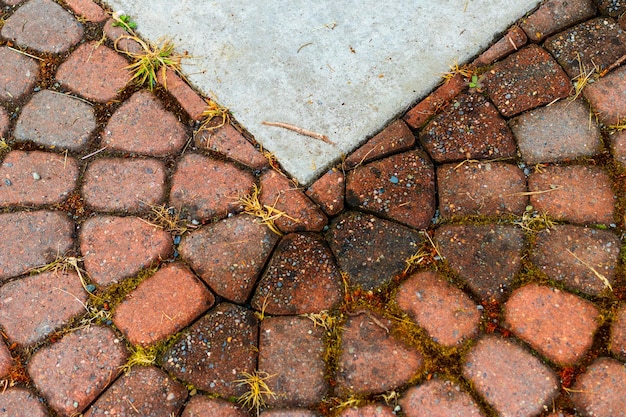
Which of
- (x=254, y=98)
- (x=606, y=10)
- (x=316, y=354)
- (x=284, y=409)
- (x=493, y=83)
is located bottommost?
(x=284, y=409)

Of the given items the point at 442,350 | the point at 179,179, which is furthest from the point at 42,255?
the point at 442,350

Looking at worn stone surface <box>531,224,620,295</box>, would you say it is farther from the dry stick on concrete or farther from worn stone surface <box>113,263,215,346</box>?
worn stone surface <box>113,263,215,346</box>

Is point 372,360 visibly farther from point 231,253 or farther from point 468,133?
point 468,133

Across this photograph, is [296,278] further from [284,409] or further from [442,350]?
[442,350]

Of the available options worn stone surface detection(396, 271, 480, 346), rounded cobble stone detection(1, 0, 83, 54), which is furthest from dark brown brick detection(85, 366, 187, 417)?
rounded cobble stone detection(1, 0, 83, 54)

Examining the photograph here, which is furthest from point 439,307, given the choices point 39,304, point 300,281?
point 39,304

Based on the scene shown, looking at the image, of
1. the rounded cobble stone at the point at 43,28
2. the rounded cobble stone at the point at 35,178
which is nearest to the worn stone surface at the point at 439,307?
the rounded cobble stone at the point at 35,178
